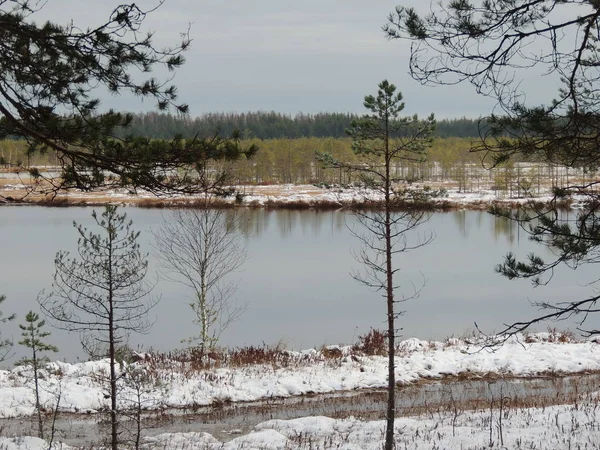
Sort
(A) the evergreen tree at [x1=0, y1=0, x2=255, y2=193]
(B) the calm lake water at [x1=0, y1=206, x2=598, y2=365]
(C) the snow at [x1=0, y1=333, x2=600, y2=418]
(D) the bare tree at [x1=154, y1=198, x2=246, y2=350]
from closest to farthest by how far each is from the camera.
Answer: (A) the evergreen tree at [x1=0, y1=0, x2=255, y2=193] < (C) the snow at [x1=0, y1=333, x2=600, y2=418] < (D) the bare tree at [x1=154, y1=198, x2=246, y2=350] < (B) the calm lake water at [x1=0, y1=206, x2=598, y2=365]

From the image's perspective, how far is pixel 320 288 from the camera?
28578mm

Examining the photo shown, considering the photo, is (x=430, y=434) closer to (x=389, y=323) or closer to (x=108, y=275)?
(x=389, y=323)

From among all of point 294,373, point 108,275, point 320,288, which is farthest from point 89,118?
point 320,288

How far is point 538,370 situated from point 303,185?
241 ft

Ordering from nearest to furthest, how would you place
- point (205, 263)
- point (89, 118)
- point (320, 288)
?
point (89, 118) → point (205, 263) → point (320, 288)

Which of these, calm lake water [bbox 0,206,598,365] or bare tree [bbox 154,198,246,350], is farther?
calm lake water [bbox 0,206,598,365]

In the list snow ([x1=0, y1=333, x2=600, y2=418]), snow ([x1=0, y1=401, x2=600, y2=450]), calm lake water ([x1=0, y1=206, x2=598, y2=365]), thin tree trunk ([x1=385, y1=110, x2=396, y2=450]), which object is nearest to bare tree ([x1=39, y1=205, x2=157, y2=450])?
snow ([x1=0, y1=401, x2=600, y2=450])

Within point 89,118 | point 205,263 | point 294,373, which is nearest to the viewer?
point 89,118

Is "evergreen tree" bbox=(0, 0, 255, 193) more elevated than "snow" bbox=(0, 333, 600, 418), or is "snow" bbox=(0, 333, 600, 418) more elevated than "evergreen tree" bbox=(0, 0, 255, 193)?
"evergreen tree" bbox=(0, 0, 255, 193)

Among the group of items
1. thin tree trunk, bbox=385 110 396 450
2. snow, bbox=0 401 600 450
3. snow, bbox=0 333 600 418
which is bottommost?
snow, bbox=0 333 600 418

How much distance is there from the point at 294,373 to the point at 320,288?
1215cm

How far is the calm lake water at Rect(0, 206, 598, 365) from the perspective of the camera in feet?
72.5

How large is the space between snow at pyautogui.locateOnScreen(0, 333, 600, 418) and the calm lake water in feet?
9.61

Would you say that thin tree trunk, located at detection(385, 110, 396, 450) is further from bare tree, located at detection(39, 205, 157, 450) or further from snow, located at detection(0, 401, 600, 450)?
bare tree, located at detection(39, 205, 157, 450)
